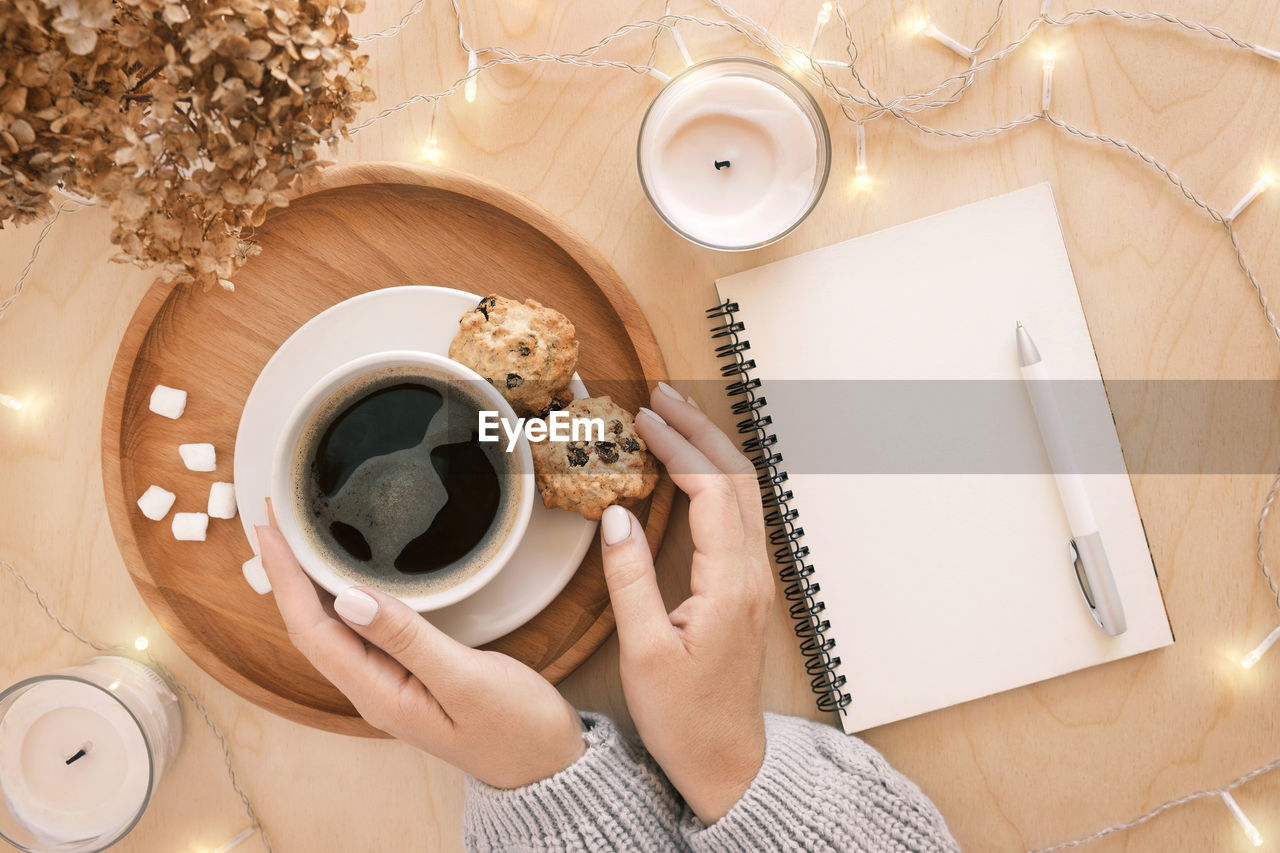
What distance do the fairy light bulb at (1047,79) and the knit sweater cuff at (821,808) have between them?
3.01 ft

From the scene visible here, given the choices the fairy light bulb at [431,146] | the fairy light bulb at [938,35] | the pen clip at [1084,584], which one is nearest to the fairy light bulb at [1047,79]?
the fairy light bulb at [938,35]

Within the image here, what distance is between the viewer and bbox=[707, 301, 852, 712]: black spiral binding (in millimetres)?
1052

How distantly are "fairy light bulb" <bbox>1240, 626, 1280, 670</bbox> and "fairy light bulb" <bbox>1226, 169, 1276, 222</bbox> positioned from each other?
1.89ft

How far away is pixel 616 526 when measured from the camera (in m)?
0.92

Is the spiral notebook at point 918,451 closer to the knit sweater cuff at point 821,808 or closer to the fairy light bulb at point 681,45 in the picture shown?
the knit sweater cuff at point 821,808

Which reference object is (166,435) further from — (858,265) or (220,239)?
(858,265)

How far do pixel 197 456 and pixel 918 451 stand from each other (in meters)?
0.96

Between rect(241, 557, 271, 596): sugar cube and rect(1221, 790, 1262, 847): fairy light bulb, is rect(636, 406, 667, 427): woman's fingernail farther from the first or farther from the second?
rect(1221, 790, 1262, 847): fairy light bulb

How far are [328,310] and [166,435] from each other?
0.29 m

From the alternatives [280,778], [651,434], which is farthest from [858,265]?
[280,778]

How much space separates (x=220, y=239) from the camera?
0.69m

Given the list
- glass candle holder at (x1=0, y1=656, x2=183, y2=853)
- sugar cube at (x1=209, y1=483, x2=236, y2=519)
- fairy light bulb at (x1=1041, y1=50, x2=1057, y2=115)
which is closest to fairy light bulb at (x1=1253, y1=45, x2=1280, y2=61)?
fairy light bulb at (x1=1041, y1=50, x2=1057, y2=115)

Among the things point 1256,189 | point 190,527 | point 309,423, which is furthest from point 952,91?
point 190,527

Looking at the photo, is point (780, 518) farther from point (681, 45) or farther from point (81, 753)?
point (81, 753)
